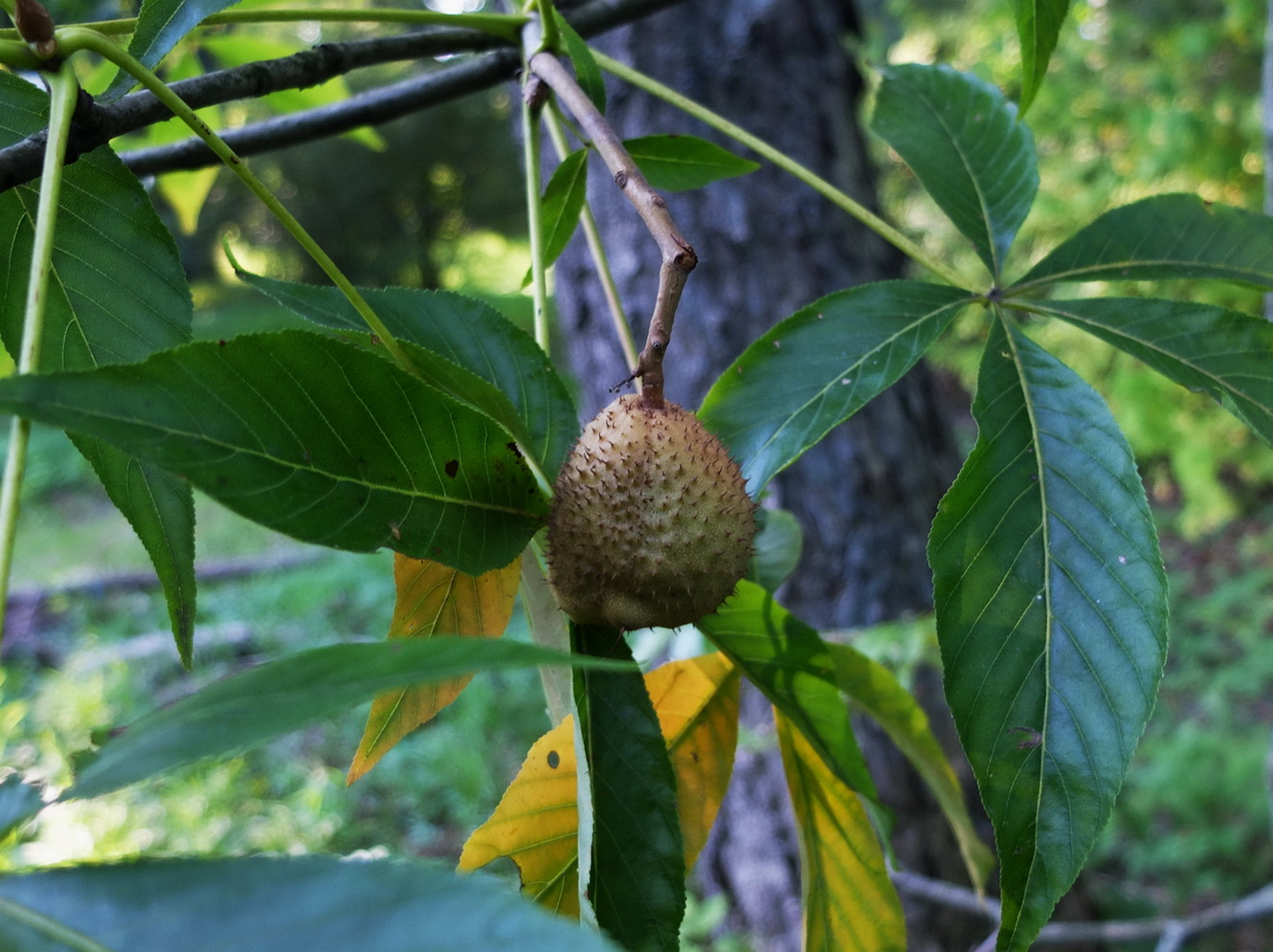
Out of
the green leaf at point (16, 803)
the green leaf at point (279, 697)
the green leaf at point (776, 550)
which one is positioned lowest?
the green leaf at point (16, 803)

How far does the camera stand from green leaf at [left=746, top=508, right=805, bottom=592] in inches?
38.0

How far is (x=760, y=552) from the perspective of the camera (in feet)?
→ 3.16

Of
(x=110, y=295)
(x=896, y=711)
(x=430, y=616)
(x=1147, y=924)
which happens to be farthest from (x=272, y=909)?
(x=1147, y=924)

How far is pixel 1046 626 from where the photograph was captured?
0.66 m

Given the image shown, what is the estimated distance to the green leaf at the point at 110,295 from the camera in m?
0.63

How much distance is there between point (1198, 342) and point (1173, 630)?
179 inches

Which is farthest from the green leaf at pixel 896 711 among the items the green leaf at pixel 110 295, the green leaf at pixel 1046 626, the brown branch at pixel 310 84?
the brown branch at pixel 310 84

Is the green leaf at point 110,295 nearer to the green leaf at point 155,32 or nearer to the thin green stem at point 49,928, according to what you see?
the green leaf at point 155,32

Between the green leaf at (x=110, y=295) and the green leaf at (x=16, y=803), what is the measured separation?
23 centimetres

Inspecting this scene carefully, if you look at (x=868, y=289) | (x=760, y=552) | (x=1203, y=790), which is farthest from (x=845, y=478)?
(x=1203, y=790)

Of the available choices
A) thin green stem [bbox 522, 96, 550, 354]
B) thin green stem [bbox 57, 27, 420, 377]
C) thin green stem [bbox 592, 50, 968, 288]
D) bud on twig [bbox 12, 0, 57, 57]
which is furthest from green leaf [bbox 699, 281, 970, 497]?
bud on twig [bbox 12, 0, 57, 57]

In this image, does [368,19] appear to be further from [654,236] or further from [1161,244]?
[1161,244]

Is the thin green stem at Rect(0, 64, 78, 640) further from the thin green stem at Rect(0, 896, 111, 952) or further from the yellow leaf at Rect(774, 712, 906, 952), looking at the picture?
the yellow leaf at Rect(774, 712, 906, 952)

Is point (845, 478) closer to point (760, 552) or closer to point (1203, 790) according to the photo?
point (760, 552)
